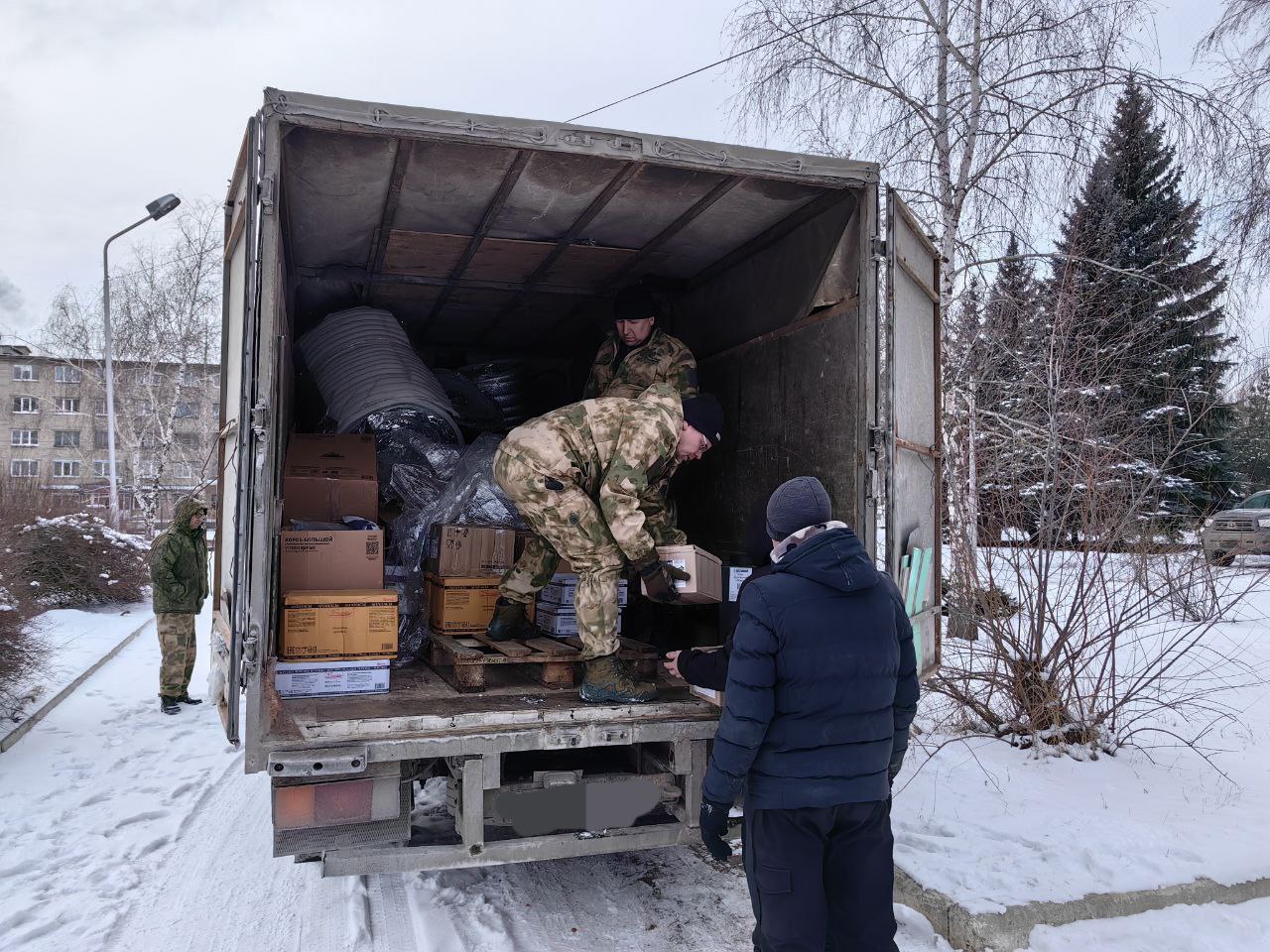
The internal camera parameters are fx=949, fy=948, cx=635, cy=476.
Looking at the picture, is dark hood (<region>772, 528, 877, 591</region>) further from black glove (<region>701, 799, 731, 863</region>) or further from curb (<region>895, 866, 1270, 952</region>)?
curb (<region>895, 866, 1270, 952</region>)

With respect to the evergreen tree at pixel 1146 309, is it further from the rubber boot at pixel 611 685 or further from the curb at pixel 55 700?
the curb at pixel 55 700

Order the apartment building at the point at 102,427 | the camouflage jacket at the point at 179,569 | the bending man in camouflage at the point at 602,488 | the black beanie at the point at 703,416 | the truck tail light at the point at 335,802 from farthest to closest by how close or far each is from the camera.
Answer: the apartment building at the point at 102,427 < the camouflage jacket at the point at 179,569 < the black beanie at the point at 703,416 < the bending man in camouflage at the point at 602,488 < the truck tail light at the point at 335,802

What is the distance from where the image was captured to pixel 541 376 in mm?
7094

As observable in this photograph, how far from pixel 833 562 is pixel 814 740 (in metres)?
0.49

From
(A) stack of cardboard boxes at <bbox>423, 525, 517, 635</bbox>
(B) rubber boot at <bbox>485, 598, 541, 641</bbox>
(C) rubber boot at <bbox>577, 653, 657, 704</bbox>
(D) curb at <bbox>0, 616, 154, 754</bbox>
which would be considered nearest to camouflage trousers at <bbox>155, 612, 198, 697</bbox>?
(D) curb at <bbox>0, 616, 154, 754</bbox>

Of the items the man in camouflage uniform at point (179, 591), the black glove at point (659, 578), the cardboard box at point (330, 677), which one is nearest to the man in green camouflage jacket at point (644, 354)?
the black glove at point (659, 578)

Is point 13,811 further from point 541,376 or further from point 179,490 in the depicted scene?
point 179,490

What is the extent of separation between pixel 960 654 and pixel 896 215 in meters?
2.84

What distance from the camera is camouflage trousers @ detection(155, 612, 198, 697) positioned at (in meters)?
7.15

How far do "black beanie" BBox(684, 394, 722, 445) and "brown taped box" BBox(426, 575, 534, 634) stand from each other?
1219mm

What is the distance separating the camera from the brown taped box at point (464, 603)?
4.39 metres

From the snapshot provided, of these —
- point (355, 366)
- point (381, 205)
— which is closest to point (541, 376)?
point (355, 366)

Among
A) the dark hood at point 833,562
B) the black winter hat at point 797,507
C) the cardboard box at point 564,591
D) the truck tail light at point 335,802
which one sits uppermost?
the black winter hat at point 797,507

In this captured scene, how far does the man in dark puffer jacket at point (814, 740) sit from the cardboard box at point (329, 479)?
2.72 metres
